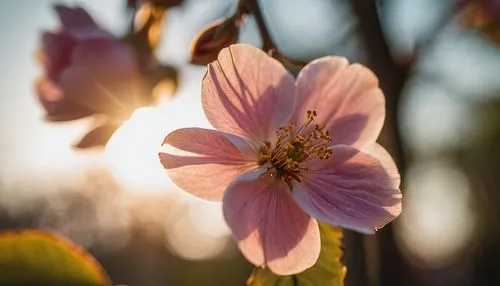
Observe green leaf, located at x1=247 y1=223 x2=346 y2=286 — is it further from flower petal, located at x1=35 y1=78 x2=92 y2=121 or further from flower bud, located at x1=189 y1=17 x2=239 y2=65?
flower petal, located at x1=35 y1=78 x2=92 y2=121

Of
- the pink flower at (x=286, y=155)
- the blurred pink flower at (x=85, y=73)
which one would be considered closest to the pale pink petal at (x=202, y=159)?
the pink flower at (x=286, y=155)

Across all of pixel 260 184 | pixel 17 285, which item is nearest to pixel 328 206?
pixel 260 184

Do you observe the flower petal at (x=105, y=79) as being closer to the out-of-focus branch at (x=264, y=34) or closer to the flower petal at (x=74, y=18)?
the flower petal at (x=74, y=18)

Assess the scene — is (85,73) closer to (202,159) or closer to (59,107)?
(59,107)

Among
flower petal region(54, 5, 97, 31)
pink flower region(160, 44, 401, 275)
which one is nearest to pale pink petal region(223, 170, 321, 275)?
pink flower region(160, 44, 401, 275)

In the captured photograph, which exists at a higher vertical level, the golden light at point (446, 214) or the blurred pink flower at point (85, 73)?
the blurred pink flower at point (85, 73)

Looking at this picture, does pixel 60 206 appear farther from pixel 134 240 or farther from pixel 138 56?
pixel 138 56
